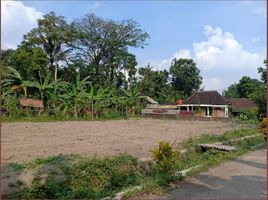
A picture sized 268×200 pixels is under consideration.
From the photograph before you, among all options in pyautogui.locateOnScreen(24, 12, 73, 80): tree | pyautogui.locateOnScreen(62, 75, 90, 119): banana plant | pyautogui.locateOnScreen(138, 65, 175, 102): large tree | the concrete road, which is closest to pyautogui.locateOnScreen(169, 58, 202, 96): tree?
pyautogui.locateOnScreen(138, 65, 175, 102): large tree

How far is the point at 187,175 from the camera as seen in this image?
238 inches

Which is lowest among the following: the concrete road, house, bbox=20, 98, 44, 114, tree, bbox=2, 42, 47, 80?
the concrete road

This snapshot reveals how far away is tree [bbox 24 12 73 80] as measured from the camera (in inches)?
1233

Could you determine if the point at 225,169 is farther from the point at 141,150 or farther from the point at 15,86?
the point at 15,86

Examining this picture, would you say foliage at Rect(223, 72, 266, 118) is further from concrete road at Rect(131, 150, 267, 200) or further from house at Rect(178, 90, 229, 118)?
concrete road at Rect(131, 150, 267, 200)

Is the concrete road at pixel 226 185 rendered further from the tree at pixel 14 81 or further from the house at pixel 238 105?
the house at pixel 238 105

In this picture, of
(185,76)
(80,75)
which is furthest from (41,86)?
(185,76)

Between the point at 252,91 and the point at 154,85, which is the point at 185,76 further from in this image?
the point at 252,91

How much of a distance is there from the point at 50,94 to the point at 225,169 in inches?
660

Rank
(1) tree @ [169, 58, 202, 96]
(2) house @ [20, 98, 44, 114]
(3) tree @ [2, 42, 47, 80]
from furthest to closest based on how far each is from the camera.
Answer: (1) tree @ [169, 58, 202, 96] → (3) tree @ [2, 42, 47, 80] → (2) house @ [20, 98, 44, 114]

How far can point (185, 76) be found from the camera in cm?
5016

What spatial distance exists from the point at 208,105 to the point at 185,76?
12688 millimetres

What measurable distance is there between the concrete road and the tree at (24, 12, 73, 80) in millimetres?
27346

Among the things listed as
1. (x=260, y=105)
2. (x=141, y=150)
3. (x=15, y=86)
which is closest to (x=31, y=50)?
(x=15, y=86)
